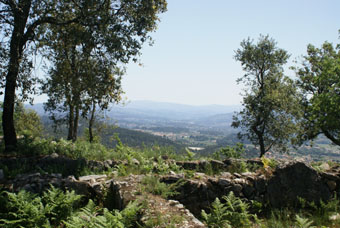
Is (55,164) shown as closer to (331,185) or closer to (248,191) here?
(248,191)

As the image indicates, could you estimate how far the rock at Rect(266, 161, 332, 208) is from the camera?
834 centimetres

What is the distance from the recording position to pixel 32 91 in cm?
1200

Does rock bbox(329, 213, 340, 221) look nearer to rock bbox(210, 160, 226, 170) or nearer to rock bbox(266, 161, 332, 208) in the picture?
rock bbox(266, 161, 332, 208)

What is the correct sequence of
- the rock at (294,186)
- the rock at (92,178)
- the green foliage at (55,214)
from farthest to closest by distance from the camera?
the rock at (294,186)
the rock at (92,178)
the green foliage at (55,214)

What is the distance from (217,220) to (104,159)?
6.61 m

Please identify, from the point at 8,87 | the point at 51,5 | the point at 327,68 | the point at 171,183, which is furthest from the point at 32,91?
the point at 327,68

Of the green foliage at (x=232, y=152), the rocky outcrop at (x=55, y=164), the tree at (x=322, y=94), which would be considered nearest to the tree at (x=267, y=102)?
the tree at (x=322, y=94)

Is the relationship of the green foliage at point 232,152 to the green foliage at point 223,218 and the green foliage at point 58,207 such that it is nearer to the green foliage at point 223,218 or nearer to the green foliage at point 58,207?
the green foliage at point 223,218

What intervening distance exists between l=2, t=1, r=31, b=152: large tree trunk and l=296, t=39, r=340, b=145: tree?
22220 mm

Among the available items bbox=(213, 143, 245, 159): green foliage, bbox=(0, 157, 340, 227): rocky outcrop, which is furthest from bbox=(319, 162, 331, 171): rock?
bbox=(213, 143, 245, 159): green foliage

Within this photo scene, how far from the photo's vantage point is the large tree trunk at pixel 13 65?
10.5 m

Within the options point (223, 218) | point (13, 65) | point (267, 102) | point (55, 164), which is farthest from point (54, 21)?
point (267, 102)

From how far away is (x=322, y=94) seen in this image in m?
20.4

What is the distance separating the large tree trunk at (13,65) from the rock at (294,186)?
11942 millimetres
